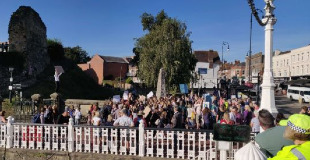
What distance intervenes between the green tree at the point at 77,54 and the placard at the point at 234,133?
75806 mm

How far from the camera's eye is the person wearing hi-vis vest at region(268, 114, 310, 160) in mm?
2711

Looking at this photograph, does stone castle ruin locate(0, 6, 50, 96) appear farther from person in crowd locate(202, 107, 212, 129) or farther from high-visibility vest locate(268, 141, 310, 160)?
high-visibility vest locate(268, 141, 310, 160)

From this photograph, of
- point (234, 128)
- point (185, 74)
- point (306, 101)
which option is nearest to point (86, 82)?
point (185, 74)

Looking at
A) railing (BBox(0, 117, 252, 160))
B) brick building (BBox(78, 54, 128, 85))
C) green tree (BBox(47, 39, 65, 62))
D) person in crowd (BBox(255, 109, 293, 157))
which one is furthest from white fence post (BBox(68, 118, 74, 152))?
brick building (BBox(78, 54, 128, 85))

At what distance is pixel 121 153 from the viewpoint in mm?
9438

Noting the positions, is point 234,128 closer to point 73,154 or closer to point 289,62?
point 73,154

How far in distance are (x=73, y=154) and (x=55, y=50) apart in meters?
40.1

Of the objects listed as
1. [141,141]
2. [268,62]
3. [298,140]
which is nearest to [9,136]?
[141,141]

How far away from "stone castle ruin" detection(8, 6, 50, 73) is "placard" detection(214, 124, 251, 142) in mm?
36165

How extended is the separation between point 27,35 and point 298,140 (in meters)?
40.2

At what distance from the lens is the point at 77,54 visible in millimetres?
86562

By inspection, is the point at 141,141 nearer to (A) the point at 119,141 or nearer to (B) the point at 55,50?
(A) the point at 119,141

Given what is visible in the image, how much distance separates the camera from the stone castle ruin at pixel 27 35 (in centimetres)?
3784

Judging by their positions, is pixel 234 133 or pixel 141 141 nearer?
pixel 234 133
